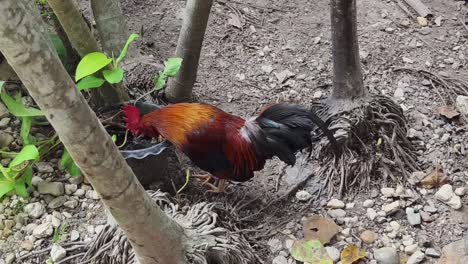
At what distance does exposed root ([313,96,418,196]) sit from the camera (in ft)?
8.66

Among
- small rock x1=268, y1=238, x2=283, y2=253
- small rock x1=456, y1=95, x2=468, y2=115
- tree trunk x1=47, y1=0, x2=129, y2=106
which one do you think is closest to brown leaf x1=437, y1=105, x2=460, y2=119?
small rock x1=456, y1=95, x2=468, y2=115

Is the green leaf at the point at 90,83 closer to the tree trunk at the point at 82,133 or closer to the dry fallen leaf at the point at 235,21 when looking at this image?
the tree trunk at the point at 82,133

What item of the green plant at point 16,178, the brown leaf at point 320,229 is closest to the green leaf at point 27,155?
the green plant at point 16,178

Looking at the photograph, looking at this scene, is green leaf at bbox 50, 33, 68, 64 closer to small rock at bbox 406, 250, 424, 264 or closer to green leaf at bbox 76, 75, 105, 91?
green leaf at bbox 76, 75, 105, 91

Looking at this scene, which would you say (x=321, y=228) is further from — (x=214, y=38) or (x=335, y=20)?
(x=214, y=38)

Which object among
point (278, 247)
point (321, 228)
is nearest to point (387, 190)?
point (321, 228)

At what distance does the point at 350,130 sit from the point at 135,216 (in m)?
1.38

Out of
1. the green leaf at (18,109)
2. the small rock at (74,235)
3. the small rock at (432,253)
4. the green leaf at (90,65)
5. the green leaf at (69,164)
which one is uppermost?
the green leaf at (90,65)

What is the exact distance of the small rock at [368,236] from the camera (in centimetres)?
238

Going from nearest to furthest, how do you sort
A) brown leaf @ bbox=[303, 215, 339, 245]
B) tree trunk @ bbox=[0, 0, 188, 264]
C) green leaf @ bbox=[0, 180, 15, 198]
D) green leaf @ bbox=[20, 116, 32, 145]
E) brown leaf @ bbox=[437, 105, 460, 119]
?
tree trunk @ bbox=[0, 0, 188, 264], green leaf @ bbox=[0, 180, 15, 198], green leaf @ bbox=[20, 116, 32, 145], brown leaf @ bbox=[303, 215, 339, 245], brown leaf @ bbox=[437, 105, 460, 119]

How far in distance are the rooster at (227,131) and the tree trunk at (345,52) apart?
0.37 meters

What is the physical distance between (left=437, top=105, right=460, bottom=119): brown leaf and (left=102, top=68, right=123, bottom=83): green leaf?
1643 millimetres

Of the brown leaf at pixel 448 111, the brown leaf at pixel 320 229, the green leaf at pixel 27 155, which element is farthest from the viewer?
the brown leaf at pixel 448 111

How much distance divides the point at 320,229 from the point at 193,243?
65 centimetres
